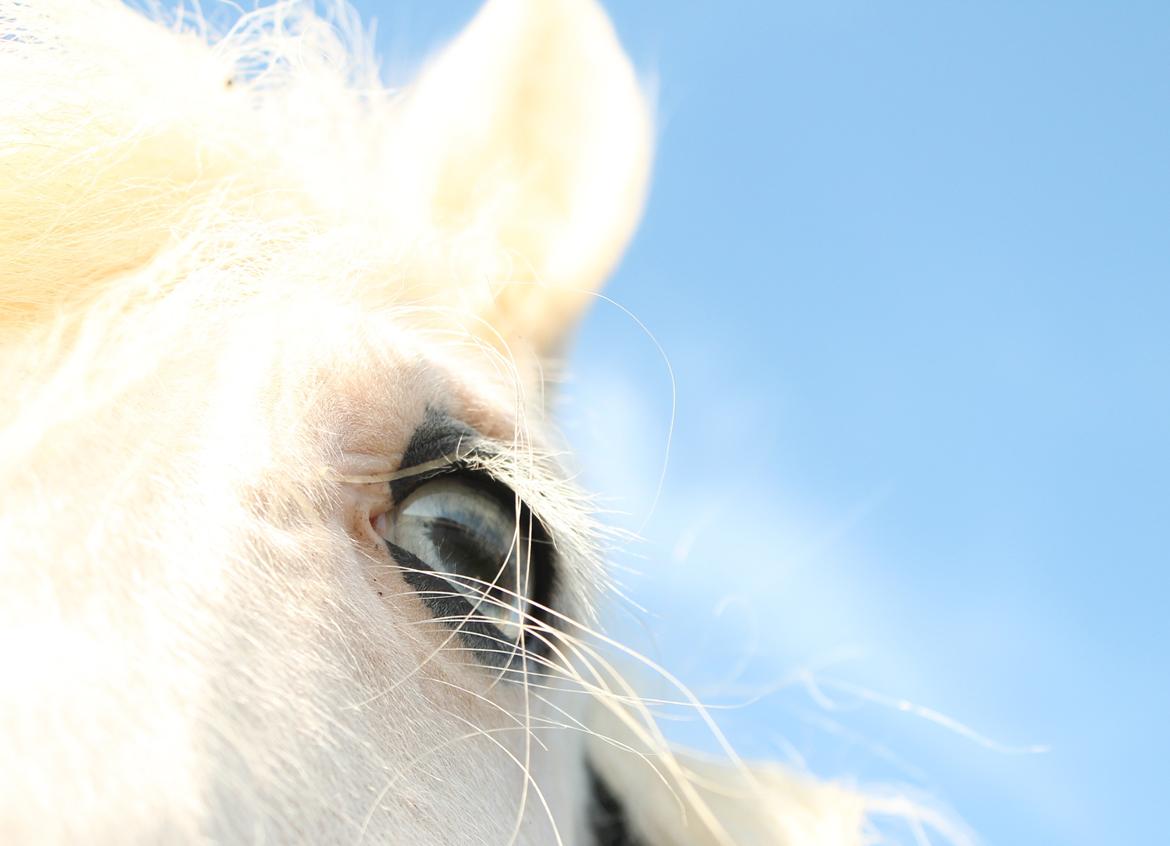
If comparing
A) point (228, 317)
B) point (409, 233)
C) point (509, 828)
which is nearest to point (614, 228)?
point (409, 233)

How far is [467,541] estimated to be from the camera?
118cm

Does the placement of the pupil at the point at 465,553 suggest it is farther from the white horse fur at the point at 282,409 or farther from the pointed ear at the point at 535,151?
the pointed ear at the point at 535,151

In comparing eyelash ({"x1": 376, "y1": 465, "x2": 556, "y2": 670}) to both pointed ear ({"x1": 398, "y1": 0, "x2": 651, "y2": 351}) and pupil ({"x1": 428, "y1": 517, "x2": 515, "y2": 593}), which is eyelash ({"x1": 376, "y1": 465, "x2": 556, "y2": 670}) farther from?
pointed ear ({"x1": 398, "y1": 0, "x2": 651, "y2": 351})

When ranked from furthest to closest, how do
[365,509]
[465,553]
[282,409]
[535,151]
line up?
1. [535,151]
2. [465,553]
3. [365,509]
4. [282,409]

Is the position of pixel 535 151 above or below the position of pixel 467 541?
above

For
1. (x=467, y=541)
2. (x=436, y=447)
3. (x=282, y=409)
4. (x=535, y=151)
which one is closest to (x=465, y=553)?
(x=467, y=541)

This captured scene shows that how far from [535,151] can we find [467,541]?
35.2 inches

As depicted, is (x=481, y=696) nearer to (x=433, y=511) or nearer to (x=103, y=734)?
(x=433, y=511)

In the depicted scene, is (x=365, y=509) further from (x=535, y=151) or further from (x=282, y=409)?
(x=535, y=151)

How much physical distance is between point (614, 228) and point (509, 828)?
1027 millimetres

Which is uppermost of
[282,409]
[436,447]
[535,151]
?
[535,151]

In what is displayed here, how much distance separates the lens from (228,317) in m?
0.97

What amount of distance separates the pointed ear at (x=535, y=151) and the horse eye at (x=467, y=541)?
1.54 feet

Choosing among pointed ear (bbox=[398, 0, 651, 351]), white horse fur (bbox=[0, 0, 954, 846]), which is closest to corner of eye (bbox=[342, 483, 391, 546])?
white horse fur (bbox=[0, 0, 954, 846])
